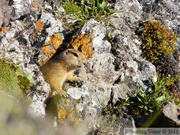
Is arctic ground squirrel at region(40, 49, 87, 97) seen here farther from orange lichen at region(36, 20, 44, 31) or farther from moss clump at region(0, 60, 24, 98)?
moss clump at region(0, 60, 24, 98)

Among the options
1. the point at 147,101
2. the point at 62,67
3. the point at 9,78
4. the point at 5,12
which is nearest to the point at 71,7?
the point at 5,12

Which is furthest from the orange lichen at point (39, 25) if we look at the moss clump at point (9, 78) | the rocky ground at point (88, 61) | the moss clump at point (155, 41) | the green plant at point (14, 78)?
the moss clump at point (155, 41)

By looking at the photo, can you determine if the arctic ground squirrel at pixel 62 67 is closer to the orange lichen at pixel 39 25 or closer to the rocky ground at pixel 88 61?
the rocky ground at pixel 88 61

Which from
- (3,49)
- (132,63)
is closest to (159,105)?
(132,63)

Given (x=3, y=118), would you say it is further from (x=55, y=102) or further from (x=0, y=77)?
(x=55, y=102)

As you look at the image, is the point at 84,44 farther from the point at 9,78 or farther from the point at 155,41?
the point at 155,41

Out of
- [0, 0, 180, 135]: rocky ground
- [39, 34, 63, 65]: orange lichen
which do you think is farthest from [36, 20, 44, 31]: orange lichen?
[39, 34, 63, 65]: orange lichen
